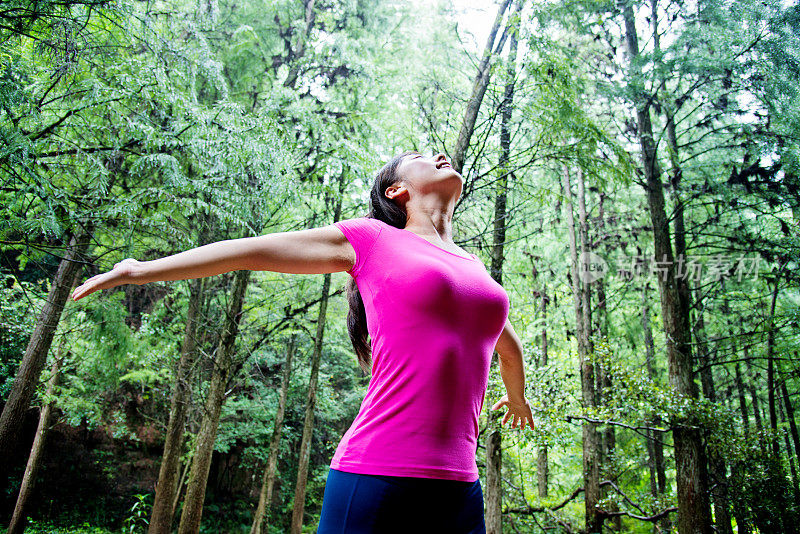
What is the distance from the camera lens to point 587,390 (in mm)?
9562

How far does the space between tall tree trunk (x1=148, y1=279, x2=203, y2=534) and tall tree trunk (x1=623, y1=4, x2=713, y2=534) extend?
298 inches

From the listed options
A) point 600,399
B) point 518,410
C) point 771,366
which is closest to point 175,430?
point 518,410

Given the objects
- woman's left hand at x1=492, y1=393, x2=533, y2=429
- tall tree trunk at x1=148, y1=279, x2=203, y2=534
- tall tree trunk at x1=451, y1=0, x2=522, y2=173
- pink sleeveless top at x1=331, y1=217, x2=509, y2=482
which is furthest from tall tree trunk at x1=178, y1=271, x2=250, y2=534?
pink sleeveless top at x1=331, y1=217, x2=509, y2=482

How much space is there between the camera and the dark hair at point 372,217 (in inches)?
55.4

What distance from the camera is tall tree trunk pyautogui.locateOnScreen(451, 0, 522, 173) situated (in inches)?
176

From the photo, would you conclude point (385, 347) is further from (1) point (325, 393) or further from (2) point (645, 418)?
(1) point (325, 393)

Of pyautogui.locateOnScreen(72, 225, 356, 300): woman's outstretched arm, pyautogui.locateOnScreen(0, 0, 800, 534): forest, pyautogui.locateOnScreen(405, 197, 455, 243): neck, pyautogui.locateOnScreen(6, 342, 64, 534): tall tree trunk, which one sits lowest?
pyautogui.locateOnScreen(6, 342, 64, 534): tall tree trunk

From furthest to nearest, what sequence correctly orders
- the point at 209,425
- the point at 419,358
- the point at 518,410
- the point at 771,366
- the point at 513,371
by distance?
the point at 771,366
the point at 209,425
the point at 518,410
the point at 513,371
the point at 419,358

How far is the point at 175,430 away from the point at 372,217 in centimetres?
806

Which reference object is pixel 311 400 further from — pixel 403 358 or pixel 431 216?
pixel 403 358

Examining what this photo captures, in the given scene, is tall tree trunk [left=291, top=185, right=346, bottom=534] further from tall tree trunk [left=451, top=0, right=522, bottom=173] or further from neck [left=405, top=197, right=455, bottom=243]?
neck [left=405, top=197, right=455, bottom=243]

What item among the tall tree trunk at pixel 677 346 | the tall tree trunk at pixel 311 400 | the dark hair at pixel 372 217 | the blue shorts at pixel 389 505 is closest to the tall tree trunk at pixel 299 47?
the tall tree trunk at pixel 311 400

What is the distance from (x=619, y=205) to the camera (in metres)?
12.7

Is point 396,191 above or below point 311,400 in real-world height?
above
